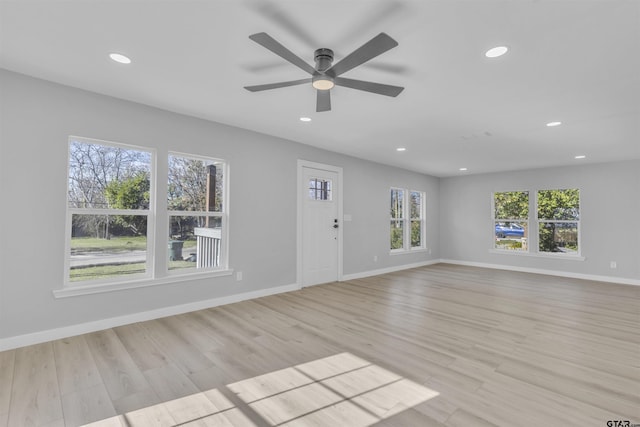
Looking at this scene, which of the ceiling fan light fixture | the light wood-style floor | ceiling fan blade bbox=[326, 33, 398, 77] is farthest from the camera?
the ceiling fan light fixture

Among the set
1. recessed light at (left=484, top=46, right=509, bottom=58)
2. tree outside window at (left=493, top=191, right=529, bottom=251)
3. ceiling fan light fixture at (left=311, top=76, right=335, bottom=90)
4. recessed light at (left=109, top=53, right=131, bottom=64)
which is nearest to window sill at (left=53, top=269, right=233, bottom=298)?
recessed light at (left=109, top=53, right=131, bottom=64)

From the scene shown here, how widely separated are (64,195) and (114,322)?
4.71ft

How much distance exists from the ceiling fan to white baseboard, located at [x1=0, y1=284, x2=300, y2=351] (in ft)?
9.31

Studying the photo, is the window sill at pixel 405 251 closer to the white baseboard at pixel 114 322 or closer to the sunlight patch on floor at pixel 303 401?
the white baseboard at pixel 114 322

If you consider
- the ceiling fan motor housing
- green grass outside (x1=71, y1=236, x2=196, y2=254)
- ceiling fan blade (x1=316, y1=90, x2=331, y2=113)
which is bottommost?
green grass outside (x1=71, y1=236, x2=196, y2=254)

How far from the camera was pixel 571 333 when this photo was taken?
320 centimetres

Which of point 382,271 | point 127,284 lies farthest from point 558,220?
point 127,284

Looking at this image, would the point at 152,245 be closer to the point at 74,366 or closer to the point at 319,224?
the point at 74,366

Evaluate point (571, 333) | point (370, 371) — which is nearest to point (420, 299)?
point (571, 333)

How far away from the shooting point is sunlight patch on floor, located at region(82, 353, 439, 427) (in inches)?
70.9

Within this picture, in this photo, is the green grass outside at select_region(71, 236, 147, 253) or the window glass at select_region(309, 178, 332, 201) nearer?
the green grass outside at select_region(71, 236, 147, 253)

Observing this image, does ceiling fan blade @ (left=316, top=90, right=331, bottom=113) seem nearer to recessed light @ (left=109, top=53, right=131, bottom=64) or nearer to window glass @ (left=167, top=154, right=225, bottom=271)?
recessed light @ (left=109, top=53, right=131, bottom=64)

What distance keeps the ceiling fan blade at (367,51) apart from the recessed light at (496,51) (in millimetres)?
911

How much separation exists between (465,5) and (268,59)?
1466mm
